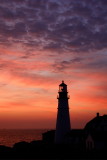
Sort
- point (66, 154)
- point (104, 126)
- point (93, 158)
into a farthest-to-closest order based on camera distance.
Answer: point (104, 126) < point (66, 154) < point (93, 158)

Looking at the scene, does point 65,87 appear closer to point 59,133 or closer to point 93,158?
point 59,133

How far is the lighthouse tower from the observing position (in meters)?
49.7

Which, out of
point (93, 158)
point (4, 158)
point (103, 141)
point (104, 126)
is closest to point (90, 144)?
point (103, 141)

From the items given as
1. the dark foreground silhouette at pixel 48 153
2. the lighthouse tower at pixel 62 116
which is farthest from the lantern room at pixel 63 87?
the dark foreground silhouette at pixel 48 153

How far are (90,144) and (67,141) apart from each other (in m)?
6.09

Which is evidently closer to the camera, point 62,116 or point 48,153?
point 48,153

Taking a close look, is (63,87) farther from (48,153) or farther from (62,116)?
(48,153)

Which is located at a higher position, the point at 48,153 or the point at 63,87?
the point at 63,87

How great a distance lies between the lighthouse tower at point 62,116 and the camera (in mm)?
49691

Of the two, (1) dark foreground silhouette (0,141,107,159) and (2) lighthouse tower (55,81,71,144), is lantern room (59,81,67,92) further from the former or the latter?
(1) dark foreground silhouette (0,141,107,159)

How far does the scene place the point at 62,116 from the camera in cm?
4966

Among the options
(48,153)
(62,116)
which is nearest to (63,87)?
(62,116)

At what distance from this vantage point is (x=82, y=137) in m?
48.4

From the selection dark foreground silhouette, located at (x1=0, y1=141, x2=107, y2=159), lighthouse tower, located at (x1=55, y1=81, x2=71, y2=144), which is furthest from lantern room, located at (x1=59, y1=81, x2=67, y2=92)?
dark foreground silhouette, located at (x1=0, y1=141, x2=107, y2=159)
